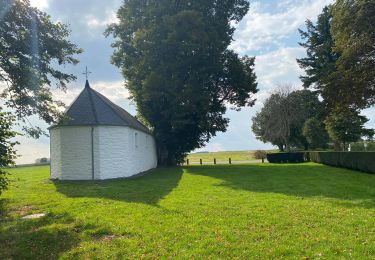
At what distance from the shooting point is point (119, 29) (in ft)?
117

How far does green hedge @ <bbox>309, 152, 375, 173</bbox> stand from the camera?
23569 millimetres

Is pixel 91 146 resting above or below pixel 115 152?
above

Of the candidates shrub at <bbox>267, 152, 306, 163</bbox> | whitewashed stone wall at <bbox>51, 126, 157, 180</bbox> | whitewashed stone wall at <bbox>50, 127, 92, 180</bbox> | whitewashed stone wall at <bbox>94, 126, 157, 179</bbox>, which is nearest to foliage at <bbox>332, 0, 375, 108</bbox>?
whitewashed stone wall at <bbox>94, 126, 157, 179</bbox>

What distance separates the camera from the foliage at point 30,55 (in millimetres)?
13938

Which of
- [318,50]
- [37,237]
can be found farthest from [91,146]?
[318,50]

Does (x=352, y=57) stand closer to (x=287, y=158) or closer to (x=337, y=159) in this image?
(x=337, y=159)

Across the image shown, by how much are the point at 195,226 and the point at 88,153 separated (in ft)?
50.4

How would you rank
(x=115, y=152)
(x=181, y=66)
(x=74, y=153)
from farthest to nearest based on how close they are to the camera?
(x=181, y=66)
(x=115, y=152)
(x=74, y=153)

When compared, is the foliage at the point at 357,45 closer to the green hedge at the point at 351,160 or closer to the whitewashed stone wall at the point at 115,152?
the green hedge at the point at 351,160

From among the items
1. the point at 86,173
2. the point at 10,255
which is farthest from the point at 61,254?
the point at 86,173

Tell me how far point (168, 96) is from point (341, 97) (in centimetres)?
1404

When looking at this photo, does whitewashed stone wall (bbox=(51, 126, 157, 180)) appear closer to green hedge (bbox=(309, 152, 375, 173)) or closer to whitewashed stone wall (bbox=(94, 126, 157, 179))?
whitewashed stone wall (bbox=(94, 126, 157, 179))

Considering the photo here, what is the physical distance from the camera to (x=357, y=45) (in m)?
22.6

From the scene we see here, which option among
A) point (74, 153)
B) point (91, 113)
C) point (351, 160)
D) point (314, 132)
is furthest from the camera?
point (314, 132)
